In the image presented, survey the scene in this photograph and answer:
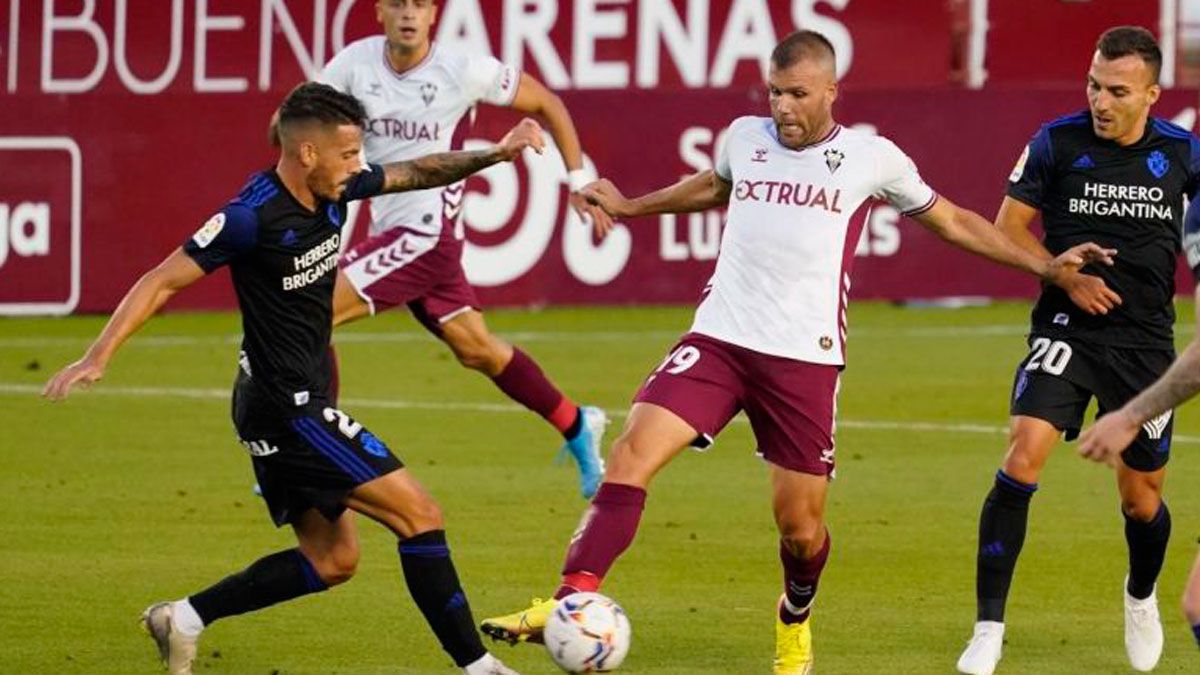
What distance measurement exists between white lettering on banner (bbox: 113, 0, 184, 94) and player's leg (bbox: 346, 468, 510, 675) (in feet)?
55.9

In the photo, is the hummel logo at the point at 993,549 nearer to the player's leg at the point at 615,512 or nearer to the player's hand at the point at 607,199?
the player's leg at the point at 615,512

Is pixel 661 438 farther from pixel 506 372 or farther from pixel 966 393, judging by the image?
pixel 966 393

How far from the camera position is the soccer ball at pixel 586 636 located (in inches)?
328

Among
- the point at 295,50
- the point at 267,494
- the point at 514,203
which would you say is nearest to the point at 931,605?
the point at 267,494

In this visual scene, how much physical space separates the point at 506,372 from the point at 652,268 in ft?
26.7

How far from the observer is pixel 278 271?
8.91 meters

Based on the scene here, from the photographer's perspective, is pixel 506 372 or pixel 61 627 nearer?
pixel 61 627

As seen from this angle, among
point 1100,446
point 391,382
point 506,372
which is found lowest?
point 391,382

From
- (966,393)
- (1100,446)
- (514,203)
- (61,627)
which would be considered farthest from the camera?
(514,203)

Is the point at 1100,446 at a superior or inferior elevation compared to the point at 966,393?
superior

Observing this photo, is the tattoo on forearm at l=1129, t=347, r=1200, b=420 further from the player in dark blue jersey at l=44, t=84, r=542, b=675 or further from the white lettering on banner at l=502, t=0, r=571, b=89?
the white lettering on banner at l=502, t=0, r=571, b=89

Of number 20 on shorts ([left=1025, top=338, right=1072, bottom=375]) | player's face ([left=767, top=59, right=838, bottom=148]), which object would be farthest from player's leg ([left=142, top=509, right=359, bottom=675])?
number 20 on shorts ([left=1025, top=338, right=1072, bottom=375])

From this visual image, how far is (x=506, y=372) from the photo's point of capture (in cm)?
1352

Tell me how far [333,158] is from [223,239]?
48 cm
